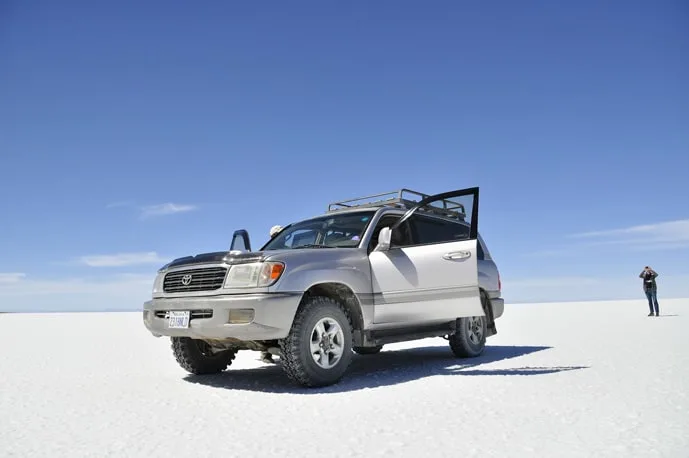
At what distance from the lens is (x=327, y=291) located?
19.8 feet

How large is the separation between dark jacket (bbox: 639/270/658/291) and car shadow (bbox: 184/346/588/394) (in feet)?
39.7

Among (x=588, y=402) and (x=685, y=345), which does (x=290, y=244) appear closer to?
(x=588, y=402)

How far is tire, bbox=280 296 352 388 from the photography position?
211 inches

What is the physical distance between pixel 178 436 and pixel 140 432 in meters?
0.33

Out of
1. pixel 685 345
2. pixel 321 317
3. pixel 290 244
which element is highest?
pixel 290 244

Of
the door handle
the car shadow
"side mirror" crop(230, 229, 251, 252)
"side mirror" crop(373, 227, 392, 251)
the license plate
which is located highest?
"side mirror" crop(230, 229, 251, 252)

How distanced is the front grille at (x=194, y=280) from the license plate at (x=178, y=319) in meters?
0.26

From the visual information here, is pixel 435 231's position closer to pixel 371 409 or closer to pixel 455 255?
pixel 455 255

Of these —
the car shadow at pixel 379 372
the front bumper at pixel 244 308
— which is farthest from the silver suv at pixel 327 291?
the car shadow at pixel 379 372

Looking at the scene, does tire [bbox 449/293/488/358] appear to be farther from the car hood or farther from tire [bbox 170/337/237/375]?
tire [bbox 170/337/237/375]

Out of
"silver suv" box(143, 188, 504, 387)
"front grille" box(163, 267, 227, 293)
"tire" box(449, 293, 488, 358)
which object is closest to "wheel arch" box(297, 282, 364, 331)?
"silver suv" box(143, 188, 504, 387)

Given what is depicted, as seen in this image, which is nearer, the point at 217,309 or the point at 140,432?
the point at 140,432

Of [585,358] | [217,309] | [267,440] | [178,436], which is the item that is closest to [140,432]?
[178,436]

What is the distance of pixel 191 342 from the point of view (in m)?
6.59
